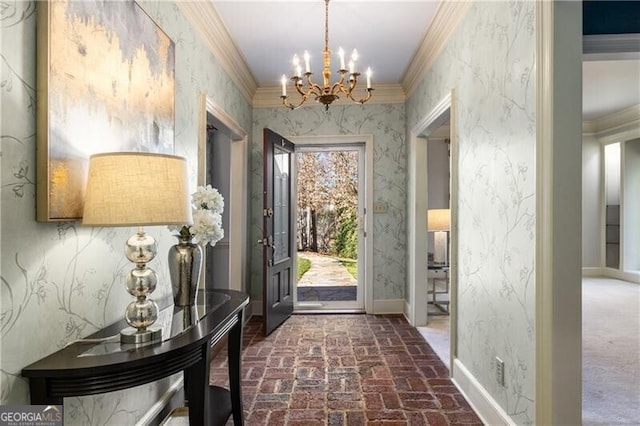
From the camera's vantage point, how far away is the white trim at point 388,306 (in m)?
4.43

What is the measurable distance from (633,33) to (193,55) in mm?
2755

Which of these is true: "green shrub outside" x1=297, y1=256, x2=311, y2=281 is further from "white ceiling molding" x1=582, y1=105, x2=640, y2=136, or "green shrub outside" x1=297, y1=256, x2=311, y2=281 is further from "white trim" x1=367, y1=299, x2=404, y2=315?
"white ceiling molding" x1=582, y1=105, x2=640, y2=136

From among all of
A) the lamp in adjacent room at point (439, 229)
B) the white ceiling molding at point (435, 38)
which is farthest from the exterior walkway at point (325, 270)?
the white ceiling molding at point (435, 38)

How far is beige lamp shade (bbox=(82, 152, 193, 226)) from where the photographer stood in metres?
1.21

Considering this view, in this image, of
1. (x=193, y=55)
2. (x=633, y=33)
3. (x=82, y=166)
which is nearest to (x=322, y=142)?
(x=193, y=55)

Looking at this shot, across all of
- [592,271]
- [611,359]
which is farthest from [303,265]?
[592,271]

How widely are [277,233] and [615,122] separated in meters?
6.27

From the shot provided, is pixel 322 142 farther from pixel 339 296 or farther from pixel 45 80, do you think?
pixel 45 80

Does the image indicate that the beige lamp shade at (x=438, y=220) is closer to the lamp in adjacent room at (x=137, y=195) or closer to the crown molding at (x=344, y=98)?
the crown molding at (x=344, y=98)

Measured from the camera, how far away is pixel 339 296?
5348 mm

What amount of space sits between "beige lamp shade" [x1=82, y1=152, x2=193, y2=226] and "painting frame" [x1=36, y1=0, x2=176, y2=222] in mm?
128

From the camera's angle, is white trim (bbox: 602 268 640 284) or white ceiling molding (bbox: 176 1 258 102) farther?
white trim (bbox: 602 268 640 284)

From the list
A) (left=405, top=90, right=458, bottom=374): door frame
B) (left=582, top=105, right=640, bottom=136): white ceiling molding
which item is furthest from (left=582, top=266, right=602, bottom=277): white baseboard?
(left=405, top=90, right=458, bottom=374): door frame

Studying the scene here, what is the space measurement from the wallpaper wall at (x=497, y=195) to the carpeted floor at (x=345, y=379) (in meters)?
0.39
